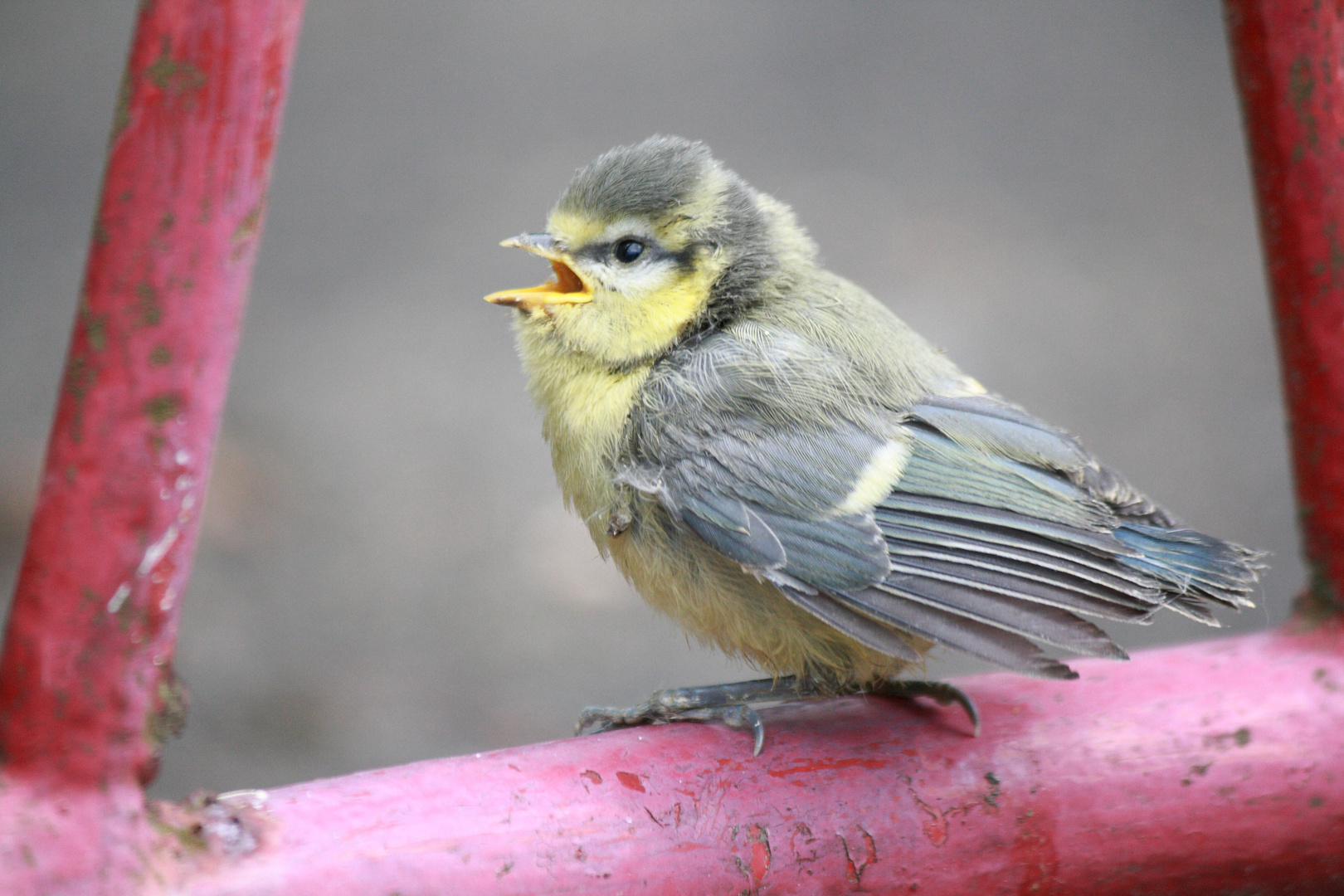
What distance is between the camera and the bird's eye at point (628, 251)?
166 cm

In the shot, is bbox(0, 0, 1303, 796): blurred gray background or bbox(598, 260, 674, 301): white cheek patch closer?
bbox(598, 260, 674, 301): white cheek patch

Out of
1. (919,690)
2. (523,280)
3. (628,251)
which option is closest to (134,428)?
(628,251)

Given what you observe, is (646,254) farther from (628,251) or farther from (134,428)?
(134,428)

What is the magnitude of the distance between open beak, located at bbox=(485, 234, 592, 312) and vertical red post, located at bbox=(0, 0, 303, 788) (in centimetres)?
73

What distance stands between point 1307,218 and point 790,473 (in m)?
0.73

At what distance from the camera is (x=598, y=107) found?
6.53 meters

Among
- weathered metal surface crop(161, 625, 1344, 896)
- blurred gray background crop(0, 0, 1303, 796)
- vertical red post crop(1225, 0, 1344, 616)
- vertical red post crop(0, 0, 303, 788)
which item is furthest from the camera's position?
blurred gray background crop(0, 0, 1303, 796)

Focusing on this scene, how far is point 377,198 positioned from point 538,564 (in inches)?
107

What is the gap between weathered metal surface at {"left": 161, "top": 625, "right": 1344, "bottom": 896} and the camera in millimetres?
1078

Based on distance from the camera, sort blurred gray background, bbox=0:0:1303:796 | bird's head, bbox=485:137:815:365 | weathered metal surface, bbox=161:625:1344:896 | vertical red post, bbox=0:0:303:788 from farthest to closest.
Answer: blurred gray background, bbox=0:0:1303:796
bird's head, bbox=485:137:815:365
weathered metal surface, bbox=161:625:1344:896
vertical red post, bbox=0:0:303:788

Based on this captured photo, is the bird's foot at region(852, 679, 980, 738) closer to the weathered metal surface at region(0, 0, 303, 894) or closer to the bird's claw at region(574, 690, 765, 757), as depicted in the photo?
the bird's claw at region(574, 690, 765, 757)

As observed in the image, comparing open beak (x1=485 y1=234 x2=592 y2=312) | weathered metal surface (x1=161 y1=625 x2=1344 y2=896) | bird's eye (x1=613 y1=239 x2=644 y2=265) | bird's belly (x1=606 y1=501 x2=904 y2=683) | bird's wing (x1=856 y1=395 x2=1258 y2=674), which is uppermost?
bird's eye (x1=613 y1=239 x2=644 y2=265)

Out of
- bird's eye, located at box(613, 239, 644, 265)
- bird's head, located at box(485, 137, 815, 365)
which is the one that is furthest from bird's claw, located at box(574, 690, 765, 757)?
bird's eye, located at box(613, 239, 644, 265)

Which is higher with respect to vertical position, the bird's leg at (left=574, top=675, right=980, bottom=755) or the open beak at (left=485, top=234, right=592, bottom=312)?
the open beak at (left=485, top=234, right=592, bottom=312)
